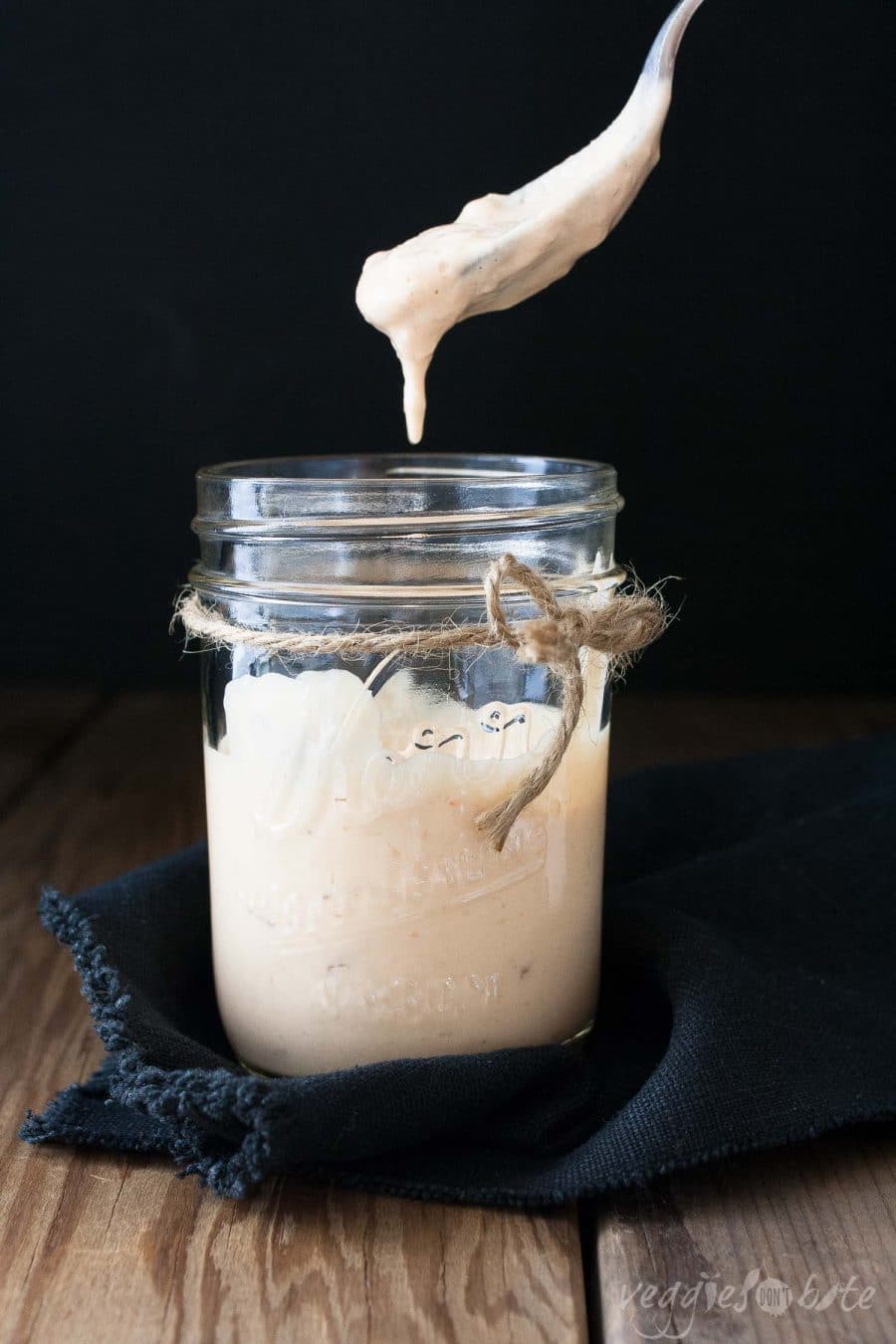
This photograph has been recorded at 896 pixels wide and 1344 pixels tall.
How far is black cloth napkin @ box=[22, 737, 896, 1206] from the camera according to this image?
0.89m

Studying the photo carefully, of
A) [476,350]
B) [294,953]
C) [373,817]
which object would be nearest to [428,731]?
[373,817]

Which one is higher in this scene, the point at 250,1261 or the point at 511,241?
the point at 511,241

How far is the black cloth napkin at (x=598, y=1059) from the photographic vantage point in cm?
89

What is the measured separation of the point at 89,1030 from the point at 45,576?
1103mm

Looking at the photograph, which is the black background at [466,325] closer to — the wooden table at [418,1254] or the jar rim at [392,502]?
the jar rim at [392,502]

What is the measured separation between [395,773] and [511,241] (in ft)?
1.14

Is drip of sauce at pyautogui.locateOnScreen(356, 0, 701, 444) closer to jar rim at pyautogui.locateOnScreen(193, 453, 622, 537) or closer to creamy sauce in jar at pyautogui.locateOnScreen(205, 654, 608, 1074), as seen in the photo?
jar rim at pyautogui.locateOnScreen(193, 453, 622, 537)

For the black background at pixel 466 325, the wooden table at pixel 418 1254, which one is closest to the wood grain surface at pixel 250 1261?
the wooden table at pixel 418 1254

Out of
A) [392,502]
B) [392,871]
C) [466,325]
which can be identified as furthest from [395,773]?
[466,325]

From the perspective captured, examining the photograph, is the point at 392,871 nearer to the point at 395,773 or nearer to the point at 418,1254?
the point at 395,773

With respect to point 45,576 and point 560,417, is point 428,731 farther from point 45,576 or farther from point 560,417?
point 45,576

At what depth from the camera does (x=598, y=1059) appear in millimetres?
1050

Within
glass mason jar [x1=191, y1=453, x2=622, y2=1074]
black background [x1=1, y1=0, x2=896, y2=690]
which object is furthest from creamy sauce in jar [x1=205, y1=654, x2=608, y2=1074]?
black background [x1=1, y1=0, x2=896, y2=690]

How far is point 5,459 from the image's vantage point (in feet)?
6.79
